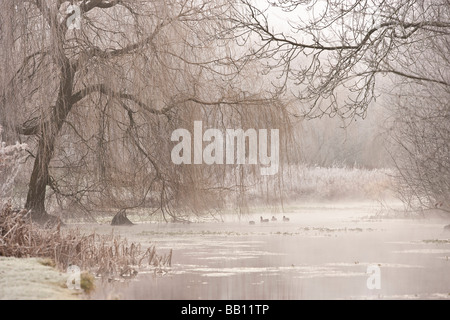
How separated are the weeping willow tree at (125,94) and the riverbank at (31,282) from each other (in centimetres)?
327

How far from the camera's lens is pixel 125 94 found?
30.2ft

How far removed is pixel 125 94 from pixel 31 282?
4415 mm

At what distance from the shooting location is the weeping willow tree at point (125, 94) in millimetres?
8883

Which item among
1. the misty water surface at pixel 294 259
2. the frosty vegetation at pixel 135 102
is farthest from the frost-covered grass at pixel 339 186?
the frosty vegetation at pixel 135 102

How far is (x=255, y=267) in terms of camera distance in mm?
6930

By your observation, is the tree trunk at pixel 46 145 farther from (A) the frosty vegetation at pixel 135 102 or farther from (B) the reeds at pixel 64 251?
(B) the reeds at pixel 64 251

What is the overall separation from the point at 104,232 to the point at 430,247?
410 centimetres

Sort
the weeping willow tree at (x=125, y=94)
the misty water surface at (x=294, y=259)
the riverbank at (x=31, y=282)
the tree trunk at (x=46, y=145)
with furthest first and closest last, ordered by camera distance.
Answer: the tree trunk at (x=46, y=145) → the weeping willow tree at (x=125, y=94) → the misty water surface at (x=294, y=259) → the riverbank at (x=31, y=282)

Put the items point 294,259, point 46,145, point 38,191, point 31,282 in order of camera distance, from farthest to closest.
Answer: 1. point 38,191
2. point 46,145
3. point 294,259
4. point 31,282

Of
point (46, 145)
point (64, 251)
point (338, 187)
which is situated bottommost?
point (64, 251)

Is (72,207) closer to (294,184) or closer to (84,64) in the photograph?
(84,64)

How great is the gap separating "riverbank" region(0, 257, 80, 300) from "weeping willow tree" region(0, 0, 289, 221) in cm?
327

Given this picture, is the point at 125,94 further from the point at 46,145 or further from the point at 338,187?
the point at 338,187

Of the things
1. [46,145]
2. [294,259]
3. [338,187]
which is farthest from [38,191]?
[338,187]
